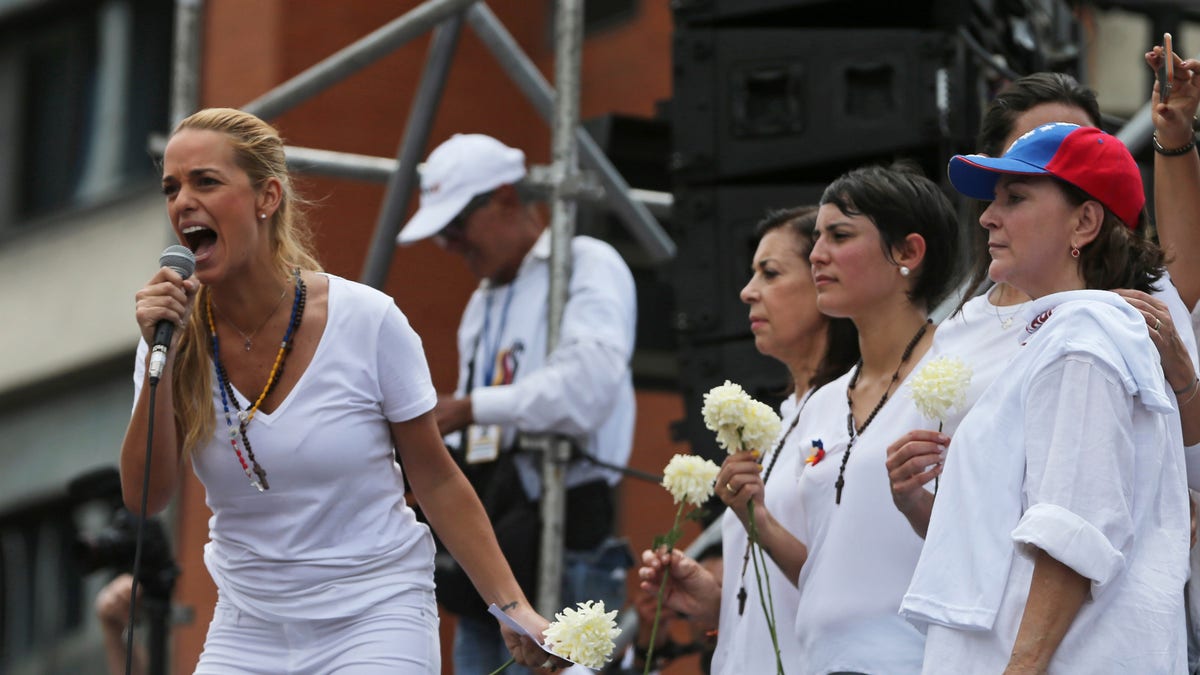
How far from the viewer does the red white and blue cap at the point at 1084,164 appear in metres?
3.42

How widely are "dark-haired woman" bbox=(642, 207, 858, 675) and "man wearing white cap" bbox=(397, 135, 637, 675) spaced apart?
0.98m

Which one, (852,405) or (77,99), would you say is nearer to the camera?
(852,405)

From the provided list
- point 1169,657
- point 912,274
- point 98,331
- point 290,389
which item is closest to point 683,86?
point 912,274

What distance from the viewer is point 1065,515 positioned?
3.04m

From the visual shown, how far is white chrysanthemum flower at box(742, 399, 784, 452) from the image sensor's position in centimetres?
409

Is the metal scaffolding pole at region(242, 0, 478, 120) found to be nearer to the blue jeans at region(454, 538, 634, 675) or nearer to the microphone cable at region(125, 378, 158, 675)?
the blue jeans at region(454, 538, 634, 675)

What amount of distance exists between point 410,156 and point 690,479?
307cm

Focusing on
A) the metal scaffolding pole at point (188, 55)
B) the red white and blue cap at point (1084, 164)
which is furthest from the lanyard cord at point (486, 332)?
the red white and blue cap at point (1084, 164)

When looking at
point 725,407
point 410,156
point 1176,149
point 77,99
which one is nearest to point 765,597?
point 725,407

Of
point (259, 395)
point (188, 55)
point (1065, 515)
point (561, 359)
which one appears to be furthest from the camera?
point (188, 55)

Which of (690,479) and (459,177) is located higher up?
(459,177)

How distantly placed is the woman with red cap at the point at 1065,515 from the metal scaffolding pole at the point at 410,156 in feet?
12.8

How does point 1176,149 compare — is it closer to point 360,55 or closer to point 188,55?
point 360,55

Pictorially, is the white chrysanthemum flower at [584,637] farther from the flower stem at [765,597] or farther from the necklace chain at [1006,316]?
the necklace chain at [1006,316]
